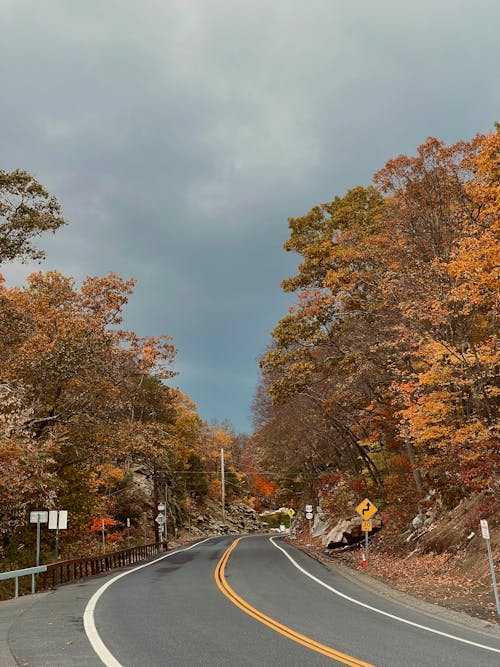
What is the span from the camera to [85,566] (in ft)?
71.2

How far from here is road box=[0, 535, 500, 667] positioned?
782cm

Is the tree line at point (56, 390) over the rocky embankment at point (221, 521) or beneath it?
over

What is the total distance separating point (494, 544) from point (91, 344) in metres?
16.3

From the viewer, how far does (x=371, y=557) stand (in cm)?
2475

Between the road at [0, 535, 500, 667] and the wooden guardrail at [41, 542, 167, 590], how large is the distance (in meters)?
2.11

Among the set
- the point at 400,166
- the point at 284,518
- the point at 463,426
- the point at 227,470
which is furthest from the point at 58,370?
the point at 284,518

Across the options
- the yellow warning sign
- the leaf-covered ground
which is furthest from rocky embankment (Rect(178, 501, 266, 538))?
the leaf-covered ground

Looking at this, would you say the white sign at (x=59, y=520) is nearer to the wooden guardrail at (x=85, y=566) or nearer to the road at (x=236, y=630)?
the wooden guardrail at (x=85, y=566)

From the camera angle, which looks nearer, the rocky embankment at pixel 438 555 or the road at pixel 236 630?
the road at pixel 236 630

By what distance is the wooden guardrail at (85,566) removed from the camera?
1847 centimetres

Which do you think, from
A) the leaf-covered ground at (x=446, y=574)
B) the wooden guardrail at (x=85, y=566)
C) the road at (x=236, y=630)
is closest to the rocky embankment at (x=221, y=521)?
the wooden guardrail at (x=85, y=566)

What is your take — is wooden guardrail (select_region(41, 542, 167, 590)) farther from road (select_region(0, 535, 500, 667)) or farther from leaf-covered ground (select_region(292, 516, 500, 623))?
leaf-covered ground (select_region(292, 516, 500, 623))

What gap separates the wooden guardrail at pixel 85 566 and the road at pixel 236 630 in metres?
2.11

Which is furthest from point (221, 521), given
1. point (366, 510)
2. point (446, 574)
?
point (446, 574)
